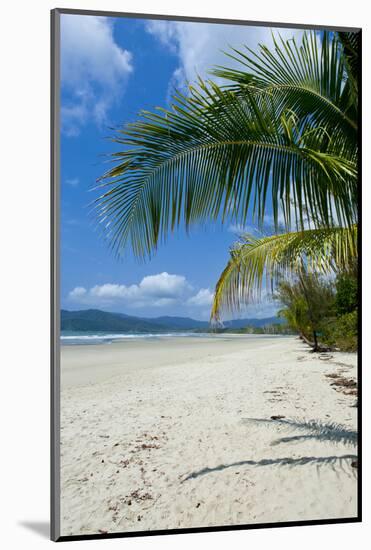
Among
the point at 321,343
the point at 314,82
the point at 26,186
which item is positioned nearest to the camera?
the point at 26,186

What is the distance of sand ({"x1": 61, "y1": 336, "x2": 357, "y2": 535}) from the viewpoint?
3014 mm

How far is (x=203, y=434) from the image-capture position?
10.9 ft

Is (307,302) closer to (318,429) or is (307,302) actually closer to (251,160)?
(318,429)

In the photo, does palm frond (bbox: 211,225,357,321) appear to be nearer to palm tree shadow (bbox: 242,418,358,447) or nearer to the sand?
the sand

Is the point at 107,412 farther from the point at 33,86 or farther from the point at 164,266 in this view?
the point at 33,86

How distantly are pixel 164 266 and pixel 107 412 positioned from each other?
3.03 ft

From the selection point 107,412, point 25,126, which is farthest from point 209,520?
point 25,126

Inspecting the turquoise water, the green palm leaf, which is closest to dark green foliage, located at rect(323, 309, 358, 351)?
the green palm leaf

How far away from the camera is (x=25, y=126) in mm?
2975

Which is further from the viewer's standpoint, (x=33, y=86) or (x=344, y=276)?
(x=344, y=276)

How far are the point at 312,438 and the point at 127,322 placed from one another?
1252 millimetres

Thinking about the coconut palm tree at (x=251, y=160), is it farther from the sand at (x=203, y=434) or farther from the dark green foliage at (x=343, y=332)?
the sand at (x=203, y=434)

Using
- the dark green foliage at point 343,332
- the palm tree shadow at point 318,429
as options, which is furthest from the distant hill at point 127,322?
the palm tree shadow at point 318,429

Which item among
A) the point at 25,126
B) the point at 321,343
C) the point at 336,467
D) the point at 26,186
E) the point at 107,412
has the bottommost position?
the point at 336,467
